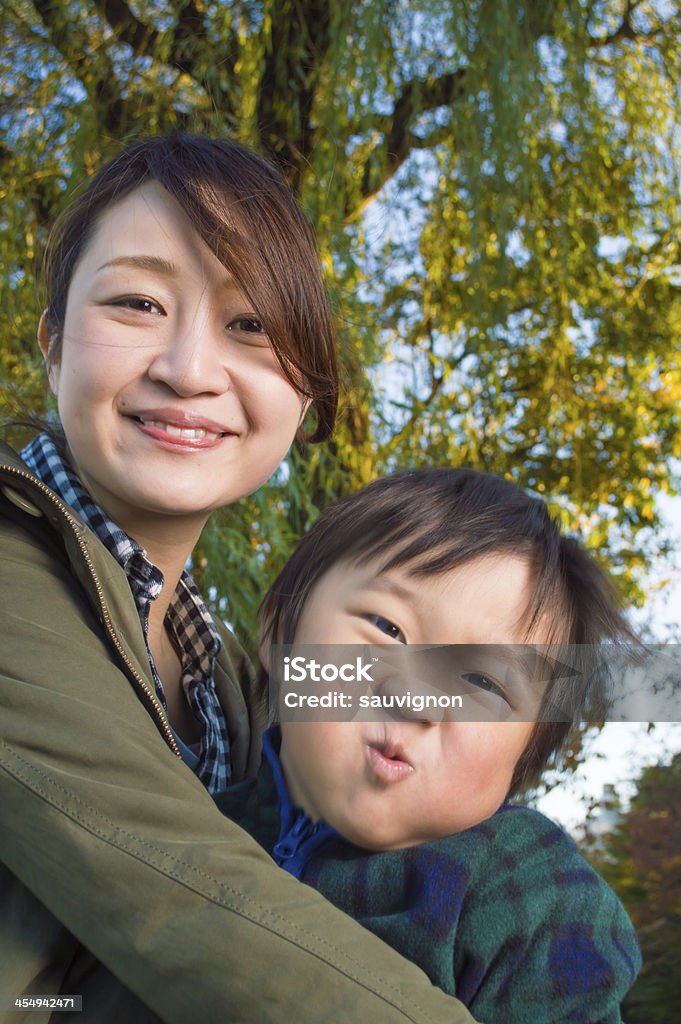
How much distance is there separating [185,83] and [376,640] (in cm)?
197

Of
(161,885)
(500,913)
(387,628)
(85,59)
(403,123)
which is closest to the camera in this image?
(161,885)

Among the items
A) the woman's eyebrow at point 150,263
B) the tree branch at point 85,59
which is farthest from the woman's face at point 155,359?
the tree branch at point 85,59

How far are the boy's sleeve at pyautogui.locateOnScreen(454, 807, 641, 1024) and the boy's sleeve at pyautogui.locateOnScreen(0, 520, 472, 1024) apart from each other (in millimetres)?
140

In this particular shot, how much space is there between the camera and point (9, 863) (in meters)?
0.88

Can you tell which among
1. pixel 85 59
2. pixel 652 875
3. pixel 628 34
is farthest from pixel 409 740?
pixel 628 34

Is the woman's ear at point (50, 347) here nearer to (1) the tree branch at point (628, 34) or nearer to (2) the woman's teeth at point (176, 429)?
A: (2) the woman's teeth at point (176, 429)

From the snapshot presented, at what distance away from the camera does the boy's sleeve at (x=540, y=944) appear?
99 centimetres

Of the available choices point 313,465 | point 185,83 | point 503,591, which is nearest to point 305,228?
point 503,591

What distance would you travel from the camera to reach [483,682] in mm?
1127

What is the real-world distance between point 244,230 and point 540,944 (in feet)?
2.74

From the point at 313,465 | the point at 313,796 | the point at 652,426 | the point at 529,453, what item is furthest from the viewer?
the point at 652,426

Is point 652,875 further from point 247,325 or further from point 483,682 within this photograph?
point 247,325

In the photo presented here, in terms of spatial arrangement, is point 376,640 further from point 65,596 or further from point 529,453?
point 529,453

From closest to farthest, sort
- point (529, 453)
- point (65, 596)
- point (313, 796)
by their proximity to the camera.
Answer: point (65, 596), point (313, 796), point (529, 453)
